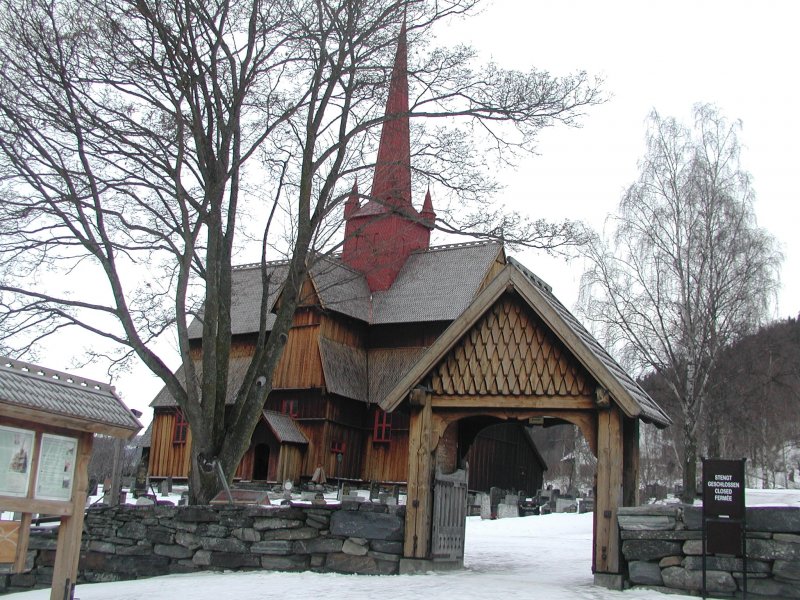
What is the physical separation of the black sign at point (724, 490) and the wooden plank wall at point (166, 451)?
31.1 m

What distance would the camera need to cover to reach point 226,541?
13.9m

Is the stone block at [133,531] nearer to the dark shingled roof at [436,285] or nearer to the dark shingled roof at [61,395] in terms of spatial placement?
the dark shingled roof at [61,395]

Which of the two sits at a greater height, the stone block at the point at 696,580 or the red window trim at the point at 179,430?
the red window trim at the point at 179,430

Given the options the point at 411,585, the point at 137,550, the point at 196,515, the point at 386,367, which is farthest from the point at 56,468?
the point at 386,367

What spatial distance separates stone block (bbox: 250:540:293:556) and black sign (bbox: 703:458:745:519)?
6366 millimetres

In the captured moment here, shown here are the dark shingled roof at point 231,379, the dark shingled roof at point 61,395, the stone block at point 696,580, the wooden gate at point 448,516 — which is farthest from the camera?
the dark shingled roof at point 231,379

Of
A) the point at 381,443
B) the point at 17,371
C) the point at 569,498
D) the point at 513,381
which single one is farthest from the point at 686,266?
the point at 17,371

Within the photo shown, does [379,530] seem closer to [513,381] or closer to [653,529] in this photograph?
[513,381]

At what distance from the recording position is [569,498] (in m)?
34.4

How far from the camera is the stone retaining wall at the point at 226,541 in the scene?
1326 cm

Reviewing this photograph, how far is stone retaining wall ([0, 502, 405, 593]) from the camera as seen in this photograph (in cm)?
1326

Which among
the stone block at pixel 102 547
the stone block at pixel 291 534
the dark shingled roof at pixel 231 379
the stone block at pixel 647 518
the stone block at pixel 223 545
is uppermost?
the dark shingled roof at pixel 231 379

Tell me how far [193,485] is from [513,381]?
20.6ft

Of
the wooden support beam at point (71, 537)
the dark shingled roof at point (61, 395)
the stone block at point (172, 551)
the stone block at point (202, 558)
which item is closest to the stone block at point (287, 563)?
the stone block at point (202, 558)
